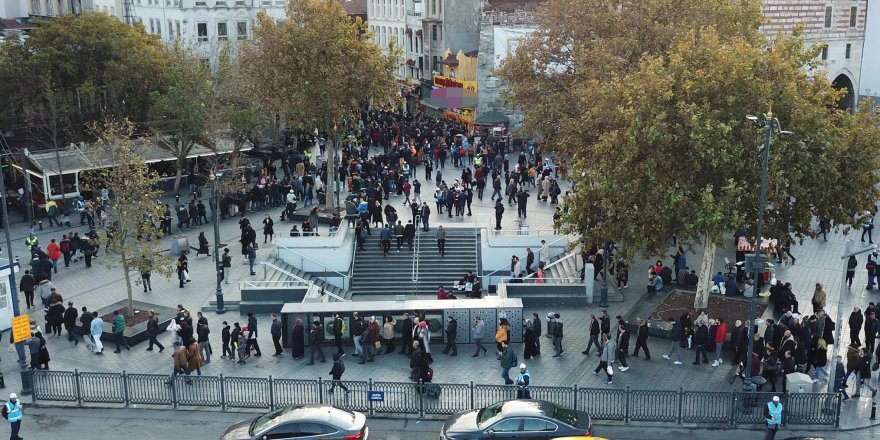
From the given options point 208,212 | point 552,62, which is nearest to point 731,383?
point 552,62

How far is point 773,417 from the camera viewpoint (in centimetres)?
1916

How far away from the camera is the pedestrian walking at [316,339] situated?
2458cm

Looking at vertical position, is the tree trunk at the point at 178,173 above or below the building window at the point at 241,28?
below

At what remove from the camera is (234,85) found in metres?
44.8

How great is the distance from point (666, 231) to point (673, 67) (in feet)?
14.5

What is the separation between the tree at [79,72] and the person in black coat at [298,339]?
2340 centimetres

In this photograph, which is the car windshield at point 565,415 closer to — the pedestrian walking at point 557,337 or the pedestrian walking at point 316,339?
the pedestrian walking at point 557,337

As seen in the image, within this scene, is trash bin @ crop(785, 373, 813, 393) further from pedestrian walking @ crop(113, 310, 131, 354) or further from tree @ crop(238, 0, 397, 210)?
tree @ crop(238, 0, 397, 210)

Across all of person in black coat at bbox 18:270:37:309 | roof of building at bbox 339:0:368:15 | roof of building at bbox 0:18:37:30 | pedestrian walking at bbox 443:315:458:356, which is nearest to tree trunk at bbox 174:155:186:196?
person in black coat at bbox 18:270:37:309

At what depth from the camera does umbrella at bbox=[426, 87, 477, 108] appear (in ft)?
193

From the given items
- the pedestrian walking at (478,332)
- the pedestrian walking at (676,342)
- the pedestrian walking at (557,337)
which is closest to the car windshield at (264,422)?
the pedestrian walking at (478,332)

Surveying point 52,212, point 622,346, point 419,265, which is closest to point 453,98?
point 52,212

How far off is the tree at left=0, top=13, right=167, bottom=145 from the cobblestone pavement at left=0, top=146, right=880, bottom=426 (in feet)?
42.3

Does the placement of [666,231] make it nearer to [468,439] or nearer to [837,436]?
[837,436]
